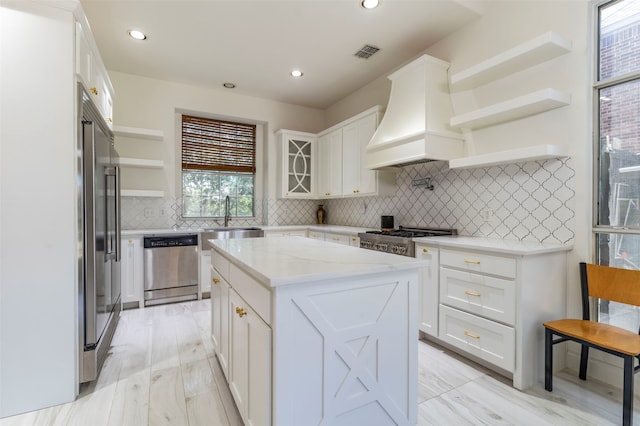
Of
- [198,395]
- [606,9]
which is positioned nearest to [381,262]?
[198,395]

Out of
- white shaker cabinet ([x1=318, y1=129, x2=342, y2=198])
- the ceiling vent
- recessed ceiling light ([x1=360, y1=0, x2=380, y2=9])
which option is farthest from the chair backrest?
white shaker cabinet ([x1=318, y1=129, x2=342, y2=198])

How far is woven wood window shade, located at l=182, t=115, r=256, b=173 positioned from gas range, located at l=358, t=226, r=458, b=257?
2.57 m

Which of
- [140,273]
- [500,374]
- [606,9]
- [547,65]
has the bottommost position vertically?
[500,374]

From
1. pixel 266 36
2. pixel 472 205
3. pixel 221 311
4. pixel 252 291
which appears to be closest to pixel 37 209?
pixel 221 311

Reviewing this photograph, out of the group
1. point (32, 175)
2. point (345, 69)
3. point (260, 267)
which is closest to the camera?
point (260, 267)

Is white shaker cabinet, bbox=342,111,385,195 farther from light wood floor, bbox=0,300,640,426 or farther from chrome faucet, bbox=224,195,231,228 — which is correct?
light wood floor, bbox=0,300,640,426

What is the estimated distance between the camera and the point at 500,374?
2.20 meters

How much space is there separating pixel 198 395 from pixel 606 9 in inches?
146

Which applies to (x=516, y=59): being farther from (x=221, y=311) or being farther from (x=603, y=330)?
(x=221, y=311)

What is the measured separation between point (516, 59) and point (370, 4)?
4.14 ft

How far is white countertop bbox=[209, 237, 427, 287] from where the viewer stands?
121cm

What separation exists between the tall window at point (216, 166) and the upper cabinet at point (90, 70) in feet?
5.64

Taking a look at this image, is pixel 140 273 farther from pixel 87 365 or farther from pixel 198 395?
pixel 198 395

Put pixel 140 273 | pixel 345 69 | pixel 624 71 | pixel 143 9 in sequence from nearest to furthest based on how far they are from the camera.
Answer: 1. pixel 624 71
2. pixel 143 9
3. pixel 140 273
4. pixel 345 69
